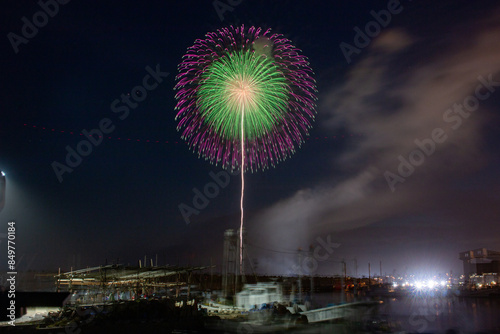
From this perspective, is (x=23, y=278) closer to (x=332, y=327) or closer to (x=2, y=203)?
(x=2, y=203)

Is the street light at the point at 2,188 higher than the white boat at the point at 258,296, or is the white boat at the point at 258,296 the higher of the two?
the street light at the point at 2,188

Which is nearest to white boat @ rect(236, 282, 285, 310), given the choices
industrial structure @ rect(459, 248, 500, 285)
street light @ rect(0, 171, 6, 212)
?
street light @ rect(0, 171, 6, 212)

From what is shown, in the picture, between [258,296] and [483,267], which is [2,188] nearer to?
[258,296]

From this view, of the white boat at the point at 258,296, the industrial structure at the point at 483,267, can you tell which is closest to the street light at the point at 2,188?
the white boat at the point at 258,296

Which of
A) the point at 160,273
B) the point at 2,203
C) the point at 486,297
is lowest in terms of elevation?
the point at 486,297

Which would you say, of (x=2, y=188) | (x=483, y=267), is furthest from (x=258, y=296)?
(x=483, y=267)

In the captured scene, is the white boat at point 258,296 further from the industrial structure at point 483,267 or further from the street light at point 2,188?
the industrial structure at point 483,267

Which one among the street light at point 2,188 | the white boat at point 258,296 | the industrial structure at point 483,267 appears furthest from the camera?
the industrial structure at point 483,267

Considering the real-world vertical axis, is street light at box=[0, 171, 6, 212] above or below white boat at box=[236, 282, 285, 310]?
above

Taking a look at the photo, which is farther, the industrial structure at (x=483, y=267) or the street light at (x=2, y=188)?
the industrial structure at (x=483, y=267)

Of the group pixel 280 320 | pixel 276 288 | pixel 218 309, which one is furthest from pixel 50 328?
pixel 276 288

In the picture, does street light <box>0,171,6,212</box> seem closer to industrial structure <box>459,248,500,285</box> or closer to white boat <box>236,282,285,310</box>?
white boat <box>236,282,285,310</box>
